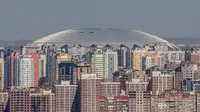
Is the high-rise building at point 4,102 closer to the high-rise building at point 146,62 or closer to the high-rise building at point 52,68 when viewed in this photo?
the high-rise building at point 52,68

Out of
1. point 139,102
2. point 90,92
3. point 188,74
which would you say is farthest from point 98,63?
point 139,102

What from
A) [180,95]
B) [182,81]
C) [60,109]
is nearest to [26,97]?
[60,109]

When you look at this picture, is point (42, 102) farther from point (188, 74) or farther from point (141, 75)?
point (188, 74)

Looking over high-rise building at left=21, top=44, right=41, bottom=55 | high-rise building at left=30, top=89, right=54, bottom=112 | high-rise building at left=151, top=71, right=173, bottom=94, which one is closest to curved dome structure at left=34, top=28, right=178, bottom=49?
high-rise building at left=21, top=44, right=41, bottom=55

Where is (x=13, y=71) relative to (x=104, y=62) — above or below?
below

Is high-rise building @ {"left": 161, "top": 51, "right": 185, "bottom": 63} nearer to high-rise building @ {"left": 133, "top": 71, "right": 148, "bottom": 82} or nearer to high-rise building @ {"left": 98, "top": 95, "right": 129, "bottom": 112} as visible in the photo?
high-rise building @ {"left": 133, "top": 71, "right": 148, "bottom": 82}
